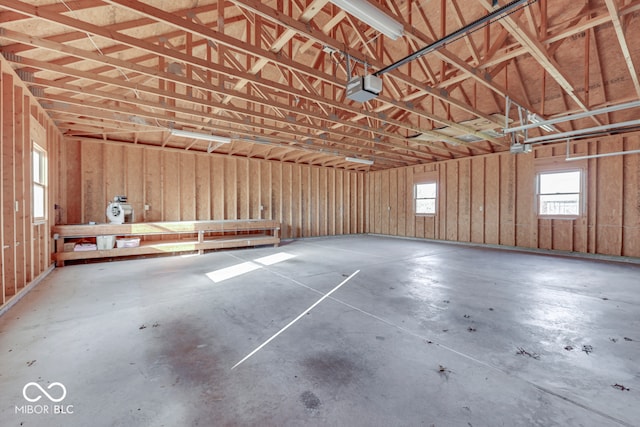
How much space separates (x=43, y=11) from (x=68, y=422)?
396cm

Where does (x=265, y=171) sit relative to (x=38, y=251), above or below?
above

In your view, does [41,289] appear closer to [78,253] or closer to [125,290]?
[125,290]

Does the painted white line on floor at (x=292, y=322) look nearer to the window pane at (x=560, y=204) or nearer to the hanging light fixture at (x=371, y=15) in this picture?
the hanging light fixture at (x=371, y=15)

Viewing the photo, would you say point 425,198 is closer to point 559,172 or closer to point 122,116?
point 559,172

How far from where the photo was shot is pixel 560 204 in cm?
785

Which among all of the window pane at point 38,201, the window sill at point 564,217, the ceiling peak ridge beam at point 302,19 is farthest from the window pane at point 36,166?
the window sill at point 564,217

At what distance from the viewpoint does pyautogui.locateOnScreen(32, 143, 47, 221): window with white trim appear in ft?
16.4

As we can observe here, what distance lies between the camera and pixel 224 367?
218cm

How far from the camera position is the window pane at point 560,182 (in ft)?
25.0

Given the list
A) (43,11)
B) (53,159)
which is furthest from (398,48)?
(53,159)

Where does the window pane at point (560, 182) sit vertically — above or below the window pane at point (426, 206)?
above

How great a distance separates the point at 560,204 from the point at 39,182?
1344cm

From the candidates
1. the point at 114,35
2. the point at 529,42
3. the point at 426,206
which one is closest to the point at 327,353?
the point at 114,35

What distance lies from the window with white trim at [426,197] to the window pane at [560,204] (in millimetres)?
3595
